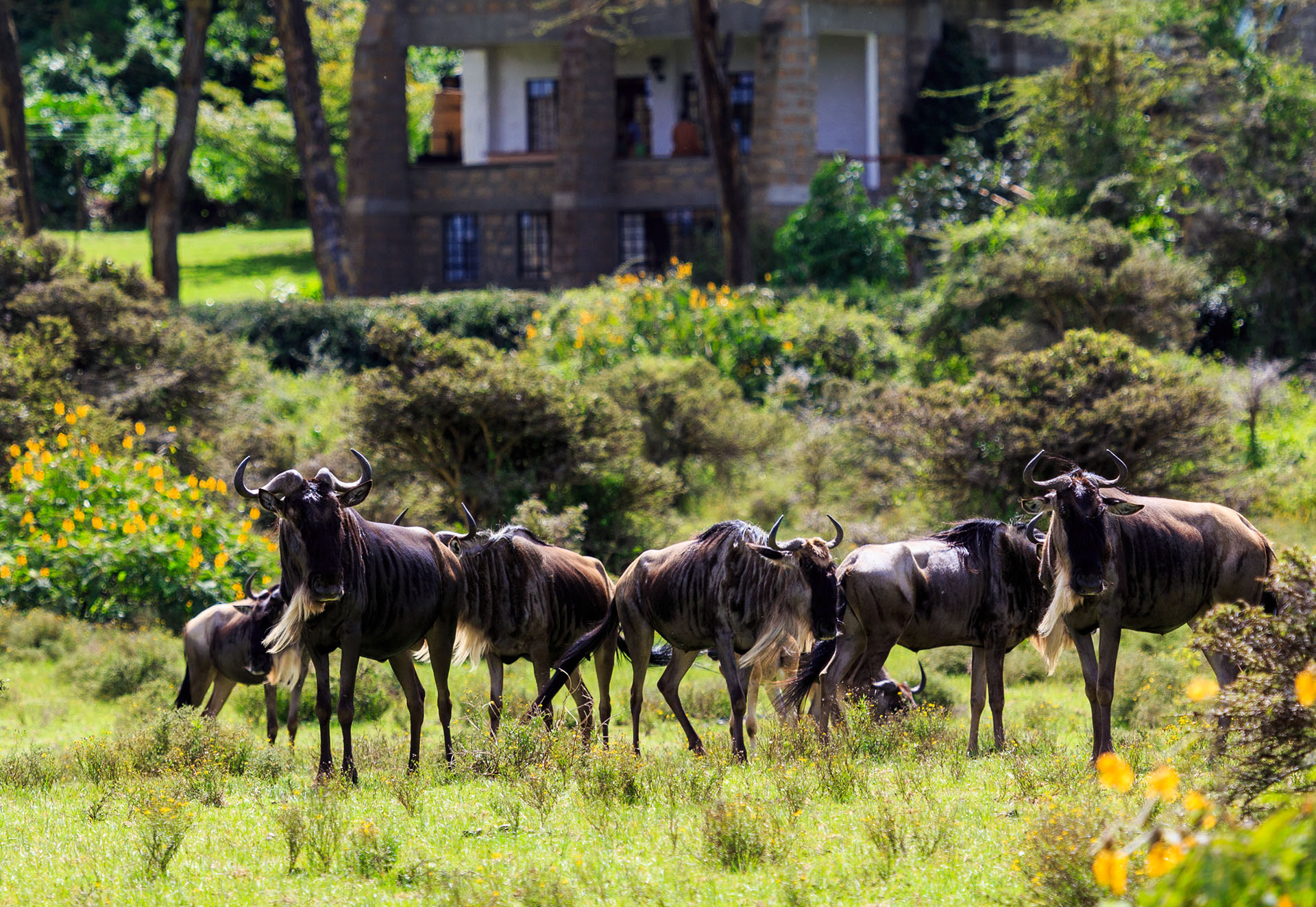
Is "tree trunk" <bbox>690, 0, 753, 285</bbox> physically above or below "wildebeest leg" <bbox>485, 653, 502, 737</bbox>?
above

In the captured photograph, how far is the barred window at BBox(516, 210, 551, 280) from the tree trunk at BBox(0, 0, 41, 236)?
11966 millimetres

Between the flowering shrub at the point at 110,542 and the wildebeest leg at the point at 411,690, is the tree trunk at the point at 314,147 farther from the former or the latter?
the wildebeest leg at the point at 411,690

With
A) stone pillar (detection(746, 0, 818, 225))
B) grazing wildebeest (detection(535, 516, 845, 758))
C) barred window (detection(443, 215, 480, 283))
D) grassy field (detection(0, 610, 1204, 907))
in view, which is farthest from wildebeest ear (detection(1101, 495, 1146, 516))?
barred window (detection(443, 215, 480, 283))

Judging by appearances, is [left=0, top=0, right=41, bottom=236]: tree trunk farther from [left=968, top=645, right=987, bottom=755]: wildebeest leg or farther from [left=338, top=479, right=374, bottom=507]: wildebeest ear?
[left=968, top=645, right=987, bottom=755]: wildebeest leg

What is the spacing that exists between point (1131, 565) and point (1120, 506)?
484 mm

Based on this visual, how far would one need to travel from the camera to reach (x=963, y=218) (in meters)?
30.5

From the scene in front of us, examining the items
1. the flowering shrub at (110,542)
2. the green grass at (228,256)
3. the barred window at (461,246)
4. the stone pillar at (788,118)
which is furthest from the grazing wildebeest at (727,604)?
the green grass at (228,256)

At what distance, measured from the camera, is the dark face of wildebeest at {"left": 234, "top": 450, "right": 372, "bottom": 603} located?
28.6 ft

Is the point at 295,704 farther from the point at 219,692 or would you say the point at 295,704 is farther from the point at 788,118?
the point at 788,118

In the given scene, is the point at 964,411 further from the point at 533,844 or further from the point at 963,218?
the point at 963,218

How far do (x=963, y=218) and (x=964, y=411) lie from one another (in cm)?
1563

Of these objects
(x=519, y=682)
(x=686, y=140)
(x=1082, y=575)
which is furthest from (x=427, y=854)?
(x=686, y=140)

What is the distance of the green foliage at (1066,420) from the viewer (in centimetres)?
1540

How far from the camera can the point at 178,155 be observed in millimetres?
29250
